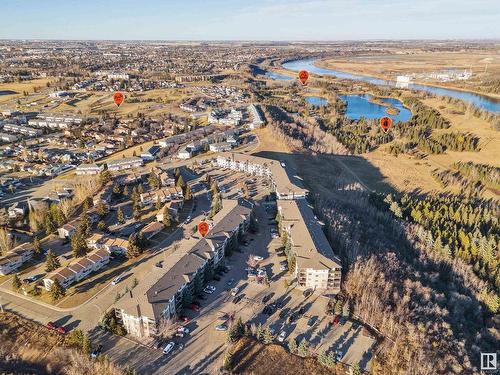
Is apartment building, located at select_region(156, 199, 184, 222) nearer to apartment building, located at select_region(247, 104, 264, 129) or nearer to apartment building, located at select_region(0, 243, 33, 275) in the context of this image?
apartment building, located at select_region(0, 243, 33, 275)

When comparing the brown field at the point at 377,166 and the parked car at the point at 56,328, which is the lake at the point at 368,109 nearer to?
the brown field at the point at 377,166

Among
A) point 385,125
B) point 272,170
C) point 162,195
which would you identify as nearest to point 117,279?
point 162,195

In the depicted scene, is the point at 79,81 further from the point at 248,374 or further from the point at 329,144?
the point at 248,374

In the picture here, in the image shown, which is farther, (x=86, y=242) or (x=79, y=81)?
(x=79, y=81)

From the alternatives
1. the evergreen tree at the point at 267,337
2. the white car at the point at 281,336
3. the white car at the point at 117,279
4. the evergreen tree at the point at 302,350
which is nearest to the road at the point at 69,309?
the white car at the point at 117,279

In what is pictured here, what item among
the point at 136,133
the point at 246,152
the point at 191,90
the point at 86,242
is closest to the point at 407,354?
the point at 86,242
